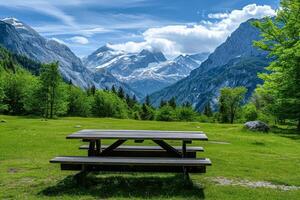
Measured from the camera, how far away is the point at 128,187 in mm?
14562

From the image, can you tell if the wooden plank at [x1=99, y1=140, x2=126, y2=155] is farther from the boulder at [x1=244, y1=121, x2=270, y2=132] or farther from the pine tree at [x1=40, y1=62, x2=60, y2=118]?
the pine tree at [x1=40, y1=62, x2=60, y2=118]

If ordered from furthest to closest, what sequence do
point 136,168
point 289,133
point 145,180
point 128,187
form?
1. point 289,133
2. point 145,180
3. point 136,168
4. point 128,187

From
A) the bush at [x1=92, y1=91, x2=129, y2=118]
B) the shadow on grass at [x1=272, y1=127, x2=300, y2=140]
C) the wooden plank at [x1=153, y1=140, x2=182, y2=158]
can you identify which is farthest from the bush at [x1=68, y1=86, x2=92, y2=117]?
the wooden plank at [x1=153, y1=140, x2=182, y2=158]

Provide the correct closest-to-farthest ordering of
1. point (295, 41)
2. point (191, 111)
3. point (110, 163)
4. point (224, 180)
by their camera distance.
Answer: point (110, 163)
point (224, 180)
point (295, 41)
point (191, 111)

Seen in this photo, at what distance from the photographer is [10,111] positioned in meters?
131

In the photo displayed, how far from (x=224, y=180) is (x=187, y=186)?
8.32 feet

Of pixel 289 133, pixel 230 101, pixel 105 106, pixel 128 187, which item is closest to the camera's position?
pixel 128 187

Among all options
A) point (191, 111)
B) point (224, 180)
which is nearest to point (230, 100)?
point (191, 111)

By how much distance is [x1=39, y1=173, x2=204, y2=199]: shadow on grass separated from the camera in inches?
531

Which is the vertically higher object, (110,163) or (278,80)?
(278,80)

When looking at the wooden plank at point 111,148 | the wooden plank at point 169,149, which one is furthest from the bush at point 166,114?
the wooden plank at point 111,148

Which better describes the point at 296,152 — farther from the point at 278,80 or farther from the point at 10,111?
the point at 10,111

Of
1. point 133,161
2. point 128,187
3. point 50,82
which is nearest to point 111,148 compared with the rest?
point 128,187

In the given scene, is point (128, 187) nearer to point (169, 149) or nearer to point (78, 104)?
point (169, 149)
